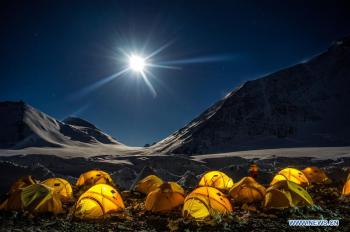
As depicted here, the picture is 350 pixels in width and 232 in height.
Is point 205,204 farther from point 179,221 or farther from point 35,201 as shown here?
point 35,201

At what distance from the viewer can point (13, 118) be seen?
536 feet

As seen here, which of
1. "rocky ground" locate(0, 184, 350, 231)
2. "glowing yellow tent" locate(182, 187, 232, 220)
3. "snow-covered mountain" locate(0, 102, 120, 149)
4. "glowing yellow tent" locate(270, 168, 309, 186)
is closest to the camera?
"rocky ground" locate(0, 184, 350, 231)

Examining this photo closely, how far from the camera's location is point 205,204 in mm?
15336

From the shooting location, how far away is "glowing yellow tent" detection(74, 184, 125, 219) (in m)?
15.3

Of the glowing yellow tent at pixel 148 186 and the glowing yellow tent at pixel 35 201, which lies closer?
the glowing yellow tent at pixel 35 201

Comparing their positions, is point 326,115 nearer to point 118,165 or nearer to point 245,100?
point 245,100

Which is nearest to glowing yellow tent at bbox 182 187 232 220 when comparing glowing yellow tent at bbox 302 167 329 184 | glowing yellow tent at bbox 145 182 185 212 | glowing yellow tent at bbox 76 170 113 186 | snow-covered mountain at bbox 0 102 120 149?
glowing yellow tent at bbox 145 182 185 212

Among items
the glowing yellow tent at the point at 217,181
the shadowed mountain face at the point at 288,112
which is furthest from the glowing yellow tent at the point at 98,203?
the shadowed mountain face at the point at 288,112

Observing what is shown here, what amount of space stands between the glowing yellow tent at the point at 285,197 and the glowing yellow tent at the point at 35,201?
10503 millimetres

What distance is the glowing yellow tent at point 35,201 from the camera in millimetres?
15672

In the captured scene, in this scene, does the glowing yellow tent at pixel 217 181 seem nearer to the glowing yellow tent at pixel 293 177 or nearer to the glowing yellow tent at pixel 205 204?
the glowing yellow tent at pixel 293 177

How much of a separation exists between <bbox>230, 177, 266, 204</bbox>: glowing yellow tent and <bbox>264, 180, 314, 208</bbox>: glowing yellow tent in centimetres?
183

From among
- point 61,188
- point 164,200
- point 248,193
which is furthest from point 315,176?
point 61,188

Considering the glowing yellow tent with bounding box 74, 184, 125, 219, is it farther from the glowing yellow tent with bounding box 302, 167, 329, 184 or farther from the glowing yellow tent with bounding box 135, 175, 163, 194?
the glowing yellow tent with bounding box 302, 167, 329, 184
